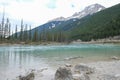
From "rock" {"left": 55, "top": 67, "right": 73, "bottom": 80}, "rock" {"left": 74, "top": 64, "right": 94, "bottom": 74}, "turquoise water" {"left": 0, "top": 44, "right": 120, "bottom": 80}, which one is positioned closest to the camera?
"rock" {"left": 55, "top": 67, "right": 73, "bottom": 80}

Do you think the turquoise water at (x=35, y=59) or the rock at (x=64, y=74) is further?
the turquoise water at (x=35, y=59)

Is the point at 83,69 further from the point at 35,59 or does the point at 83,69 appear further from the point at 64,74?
the point at 35,59

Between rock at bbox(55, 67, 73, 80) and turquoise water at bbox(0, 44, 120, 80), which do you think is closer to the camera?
rock at bbox(55, 67, 73, 80)

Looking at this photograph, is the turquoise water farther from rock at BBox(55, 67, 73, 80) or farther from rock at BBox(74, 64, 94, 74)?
rock at BBox(74, 64, 94, 74)

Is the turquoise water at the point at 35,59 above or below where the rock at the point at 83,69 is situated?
below

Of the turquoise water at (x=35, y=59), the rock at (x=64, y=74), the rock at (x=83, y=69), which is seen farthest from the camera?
the turquoise water at (x=35, y=59)

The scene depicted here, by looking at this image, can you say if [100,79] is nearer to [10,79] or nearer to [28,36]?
[10,79]

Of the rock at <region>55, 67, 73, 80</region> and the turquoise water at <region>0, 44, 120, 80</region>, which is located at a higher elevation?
the rock at <region>55, 67, 73, 80</region>

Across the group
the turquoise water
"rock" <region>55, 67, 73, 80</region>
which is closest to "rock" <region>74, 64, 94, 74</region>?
"rock" <region>55, 67, 73, 80</region>

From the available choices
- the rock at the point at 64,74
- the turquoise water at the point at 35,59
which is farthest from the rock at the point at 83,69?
the turquoise water at the point at 35,59

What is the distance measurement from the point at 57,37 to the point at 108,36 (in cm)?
4546

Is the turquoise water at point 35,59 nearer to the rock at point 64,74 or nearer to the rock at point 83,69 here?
the rock at point 64,74

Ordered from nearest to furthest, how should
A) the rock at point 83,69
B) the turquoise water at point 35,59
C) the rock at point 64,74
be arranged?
the rock at point 64,74 → the rock at point 83,69 → the turquoise water at point 35,59

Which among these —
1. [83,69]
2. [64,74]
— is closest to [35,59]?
[83,69]
